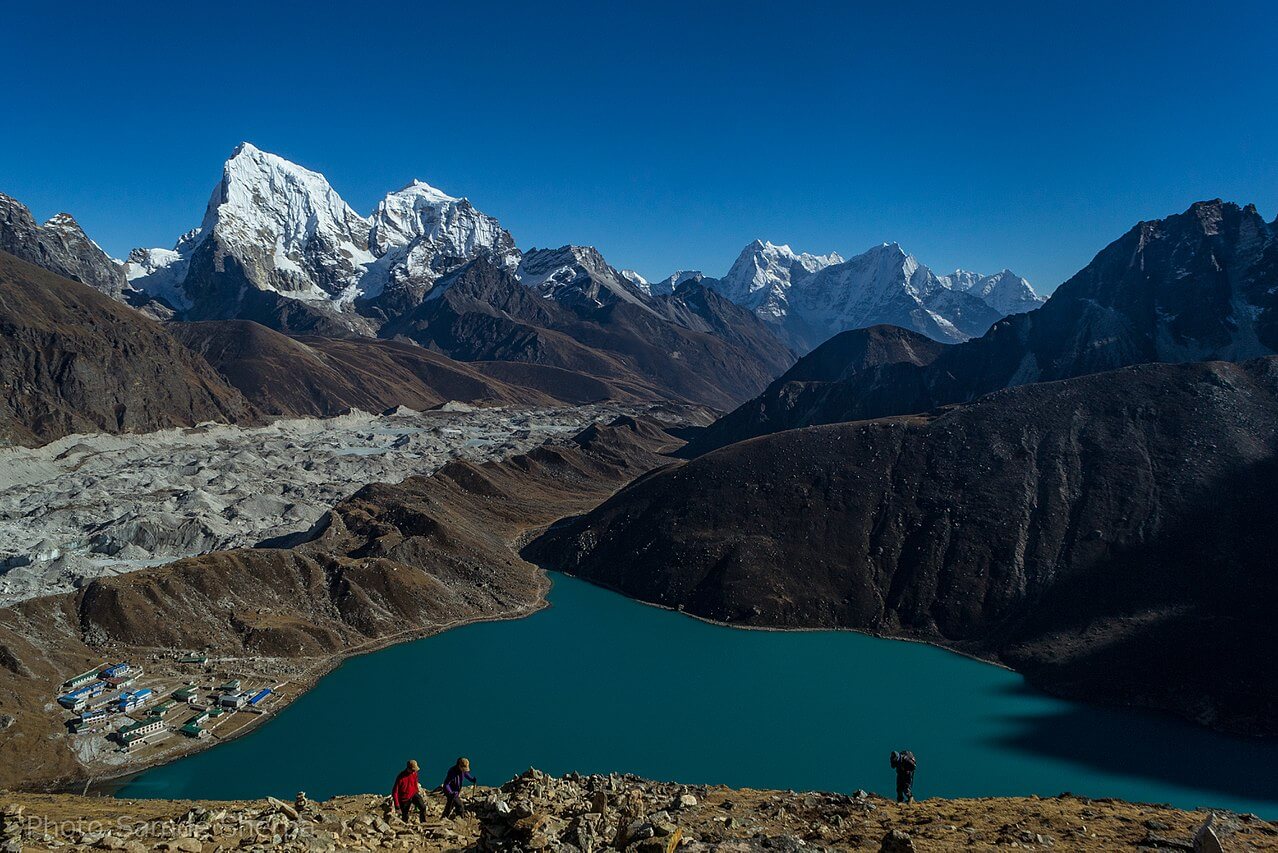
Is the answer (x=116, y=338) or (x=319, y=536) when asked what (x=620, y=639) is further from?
(x=116, y=338)

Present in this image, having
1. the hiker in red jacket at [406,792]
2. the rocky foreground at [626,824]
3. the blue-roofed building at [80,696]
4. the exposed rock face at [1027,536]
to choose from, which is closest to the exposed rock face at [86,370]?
the blue-roofed building at [80,696]

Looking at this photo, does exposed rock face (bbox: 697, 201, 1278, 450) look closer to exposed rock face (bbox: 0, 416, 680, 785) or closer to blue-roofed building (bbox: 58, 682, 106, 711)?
exposed rock face (bbox: 0, 416, 680, 785)

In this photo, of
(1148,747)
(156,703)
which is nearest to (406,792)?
(156,703)

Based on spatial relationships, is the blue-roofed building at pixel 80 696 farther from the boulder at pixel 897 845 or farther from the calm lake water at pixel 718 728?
the boulder at pixel 897 845

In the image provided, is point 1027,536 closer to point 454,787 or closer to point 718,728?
point 718,728

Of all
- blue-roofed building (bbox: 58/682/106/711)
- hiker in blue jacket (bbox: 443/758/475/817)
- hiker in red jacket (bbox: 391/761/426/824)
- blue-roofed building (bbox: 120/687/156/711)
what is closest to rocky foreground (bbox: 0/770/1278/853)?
hiker in red jacket (bbox: 391/761/426/824)

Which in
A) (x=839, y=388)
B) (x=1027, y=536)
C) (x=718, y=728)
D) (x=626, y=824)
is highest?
(x=839, y=388)
